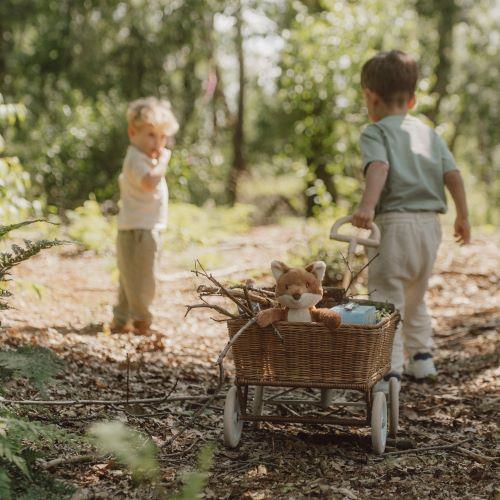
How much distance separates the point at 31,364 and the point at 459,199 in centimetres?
316

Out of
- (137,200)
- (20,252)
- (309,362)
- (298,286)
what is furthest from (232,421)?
(137,200)

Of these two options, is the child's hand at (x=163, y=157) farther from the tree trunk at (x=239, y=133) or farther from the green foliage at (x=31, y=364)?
the tree trunk at (x=239, y=133)

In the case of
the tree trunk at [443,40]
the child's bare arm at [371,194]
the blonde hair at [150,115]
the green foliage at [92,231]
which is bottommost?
the green foliage at [92,231]

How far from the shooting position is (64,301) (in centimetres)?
682

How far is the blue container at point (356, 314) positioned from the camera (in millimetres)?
3555

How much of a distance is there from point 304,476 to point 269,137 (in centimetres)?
2472

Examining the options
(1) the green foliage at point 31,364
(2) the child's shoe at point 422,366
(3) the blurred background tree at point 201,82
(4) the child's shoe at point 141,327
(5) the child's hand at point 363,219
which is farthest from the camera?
(3) the blurred background tree at point 201,82

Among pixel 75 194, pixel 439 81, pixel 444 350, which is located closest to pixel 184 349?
pixel 444 350

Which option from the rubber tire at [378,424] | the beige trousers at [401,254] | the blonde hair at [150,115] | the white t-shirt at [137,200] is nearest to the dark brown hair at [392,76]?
the beige trousers at [401,254]

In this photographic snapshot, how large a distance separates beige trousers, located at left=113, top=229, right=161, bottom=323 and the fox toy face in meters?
2.41

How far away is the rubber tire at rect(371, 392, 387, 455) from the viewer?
3492mm

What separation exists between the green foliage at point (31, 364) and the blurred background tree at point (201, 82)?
3.20 metres

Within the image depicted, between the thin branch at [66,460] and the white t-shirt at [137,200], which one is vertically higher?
the white t-shirt at [137,200]

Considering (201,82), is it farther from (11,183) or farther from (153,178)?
(153,178)
